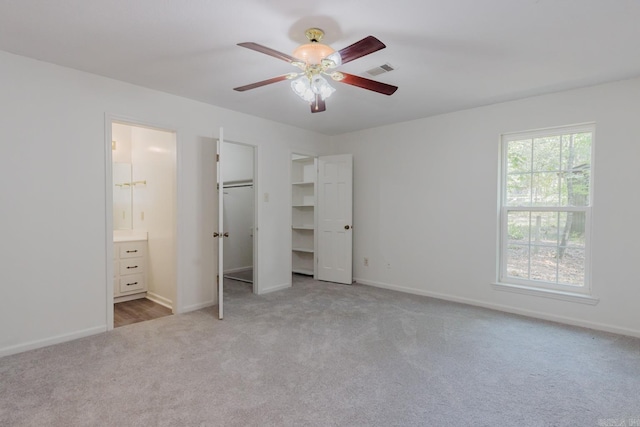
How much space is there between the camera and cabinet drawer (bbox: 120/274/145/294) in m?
4.11

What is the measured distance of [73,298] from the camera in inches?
115

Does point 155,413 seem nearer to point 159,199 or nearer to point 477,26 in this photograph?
point 159,199

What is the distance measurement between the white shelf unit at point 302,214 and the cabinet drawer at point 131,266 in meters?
2.50

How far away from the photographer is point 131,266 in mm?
4195

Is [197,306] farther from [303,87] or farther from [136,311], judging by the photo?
[303,87]

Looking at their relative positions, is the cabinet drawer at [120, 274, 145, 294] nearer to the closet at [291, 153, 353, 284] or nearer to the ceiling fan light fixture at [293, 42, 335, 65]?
the closet at [291, 153, 353, 284]

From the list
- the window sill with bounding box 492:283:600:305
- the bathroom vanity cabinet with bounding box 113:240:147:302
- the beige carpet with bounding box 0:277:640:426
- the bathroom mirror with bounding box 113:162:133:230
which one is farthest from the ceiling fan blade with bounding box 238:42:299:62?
the bathroom mirror with bounding box 113:162:133:230

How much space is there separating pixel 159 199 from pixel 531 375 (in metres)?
4.14

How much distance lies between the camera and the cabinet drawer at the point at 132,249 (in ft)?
13.5

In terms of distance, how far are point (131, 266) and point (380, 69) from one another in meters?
3.81

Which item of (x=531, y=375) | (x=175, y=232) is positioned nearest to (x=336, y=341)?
(x=531, y=375)

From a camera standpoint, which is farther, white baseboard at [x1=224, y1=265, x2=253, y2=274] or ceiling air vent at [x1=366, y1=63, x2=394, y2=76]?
white baseboard at [x1=224, y1=265, x2=253, y2=274]

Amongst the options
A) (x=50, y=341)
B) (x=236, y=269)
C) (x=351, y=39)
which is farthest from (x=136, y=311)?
(x=351, y=39)

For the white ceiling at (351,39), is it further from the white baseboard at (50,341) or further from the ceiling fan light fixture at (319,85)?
the white baseboard at (50,341)
